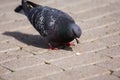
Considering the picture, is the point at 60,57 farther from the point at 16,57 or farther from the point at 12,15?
the point at 12,15

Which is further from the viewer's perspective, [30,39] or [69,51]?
[30,39]

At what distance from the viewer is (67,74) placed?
19.5 ft

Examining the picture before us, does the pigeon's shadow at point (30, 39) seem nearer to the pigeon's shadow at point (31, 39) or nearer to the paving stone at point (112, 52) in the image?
the pigeon's shadow at point (31, 39)

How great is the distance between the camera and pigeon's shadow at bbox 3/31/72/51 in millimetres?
7367

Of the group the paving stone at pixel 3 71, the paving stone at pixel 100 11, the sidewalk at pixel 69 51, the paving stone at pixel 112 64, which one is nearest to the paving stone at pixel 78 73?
the sidewalk at pixel 69 51

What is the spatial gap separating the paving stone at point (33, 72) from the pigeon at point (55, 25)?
63 cm

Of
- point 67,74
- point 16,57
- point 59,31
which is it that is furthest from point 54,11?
point 67,74

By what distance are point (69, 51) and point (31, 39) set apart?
1076mm

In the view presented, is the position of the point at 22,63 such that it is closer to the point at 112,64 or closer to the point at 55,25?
the point at 55,25

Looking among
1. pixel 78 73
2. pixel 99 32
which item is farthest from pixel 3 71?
pixel 99 32

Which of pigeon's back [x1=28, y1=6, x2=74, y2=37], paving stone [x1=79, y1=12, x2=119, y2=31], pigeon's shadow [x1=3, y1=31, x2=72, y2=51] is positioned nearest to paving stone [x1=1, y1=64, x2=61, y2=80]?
pigeon's back [x1=28, y1=6, x2=74, y2=37]

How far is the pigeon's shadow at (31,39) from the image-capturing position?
7367 millimetres

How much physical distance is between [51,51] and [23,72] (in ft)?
3.22

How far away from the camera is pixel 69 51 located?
6941 mm
